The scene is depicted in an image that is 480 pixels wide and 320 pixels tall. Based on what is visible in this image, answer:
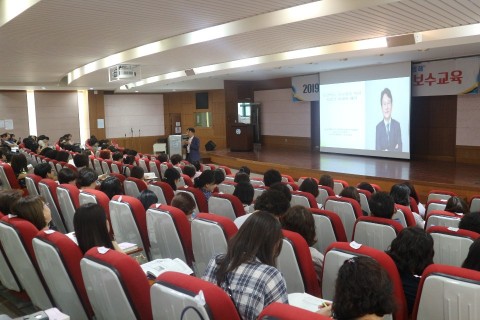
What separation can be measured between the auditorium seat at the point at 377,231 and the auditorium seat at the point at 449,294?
1.14 m

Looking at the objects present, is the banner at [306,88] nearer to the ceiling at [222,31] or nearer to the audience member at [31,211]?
the ceiling at [222,31]

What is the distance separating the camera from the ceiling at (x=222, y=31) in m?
5.07

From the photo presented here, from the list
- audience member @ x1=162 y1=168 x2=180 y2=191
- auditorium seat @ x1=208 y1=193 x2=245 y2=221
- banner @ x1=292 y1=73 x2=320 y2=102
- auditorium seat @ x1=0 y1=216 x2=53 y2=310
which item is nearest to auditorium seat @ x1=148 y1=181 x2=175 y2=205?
audience member @ x1=162 y1=168 x2=180 y2=191

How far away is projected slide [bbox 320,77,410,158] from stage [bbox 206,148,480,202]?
34 cm

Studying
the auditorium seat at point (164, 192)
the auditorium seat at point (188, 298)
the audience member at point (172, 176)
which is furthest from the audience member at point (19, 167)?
the auditorium seat at point (188, 298)

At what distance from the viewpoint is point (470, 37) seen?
23.0ft

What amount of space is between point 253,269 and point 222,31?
5.21m

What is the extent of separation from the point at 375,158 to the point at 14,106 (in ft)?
44.6

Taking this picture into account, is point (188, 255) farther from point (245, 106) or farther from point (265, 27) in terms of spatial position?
point (245, 106)

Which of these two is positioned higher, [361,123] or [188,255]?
[361,123]

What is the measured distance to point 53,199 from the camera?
4.58 m

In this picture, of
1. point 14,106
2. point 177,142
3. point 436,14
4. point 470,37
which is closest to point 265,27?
point 436,14

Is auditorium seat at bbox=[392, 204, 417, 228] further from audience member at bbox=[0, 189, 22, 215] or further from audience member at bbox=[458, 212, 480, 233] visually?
audience member at bbox=[0, 189, 22, 215]

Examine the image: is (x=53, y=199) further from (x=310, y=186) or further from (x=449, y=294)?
(x=449, y=294)
